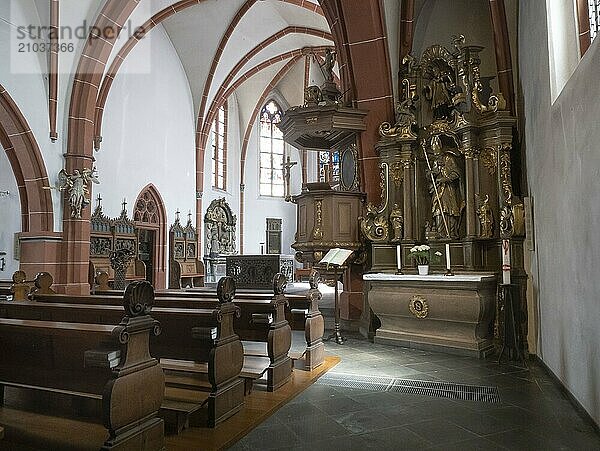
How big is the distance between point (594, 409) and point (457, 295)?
2752mm

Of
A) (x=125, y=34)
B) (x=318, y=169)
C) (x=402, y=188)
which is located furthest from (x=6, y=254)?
(x=318, y=169)

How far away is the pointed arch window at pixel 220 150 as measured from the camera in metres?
18.5

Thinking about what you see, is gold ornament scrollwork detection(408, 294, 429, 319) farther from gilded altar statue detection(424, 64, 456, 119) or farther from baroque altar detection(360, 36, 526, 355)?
gilded altar statue detection(424, 64, 456, 119)

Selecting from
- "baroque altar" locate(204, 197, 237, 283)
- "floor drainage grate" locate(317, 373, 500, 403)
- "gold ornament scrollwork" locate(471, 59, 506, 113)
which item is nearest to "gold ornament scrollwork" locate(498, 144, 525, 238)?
"gold ornament scrollwork" locate(471, 59, 506, 113)

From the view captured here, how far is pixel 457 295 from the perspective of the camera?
6.38 m

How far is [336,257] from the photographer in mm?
7234

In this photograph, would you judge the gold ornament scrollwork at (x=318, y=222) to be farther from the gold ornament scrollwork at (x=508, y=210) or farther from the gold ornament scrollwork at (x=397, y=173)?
the gold ornament scrollwork at (x=508, y=210)

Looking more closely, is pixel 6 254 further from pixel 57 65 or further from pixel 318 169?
pixel 318 169

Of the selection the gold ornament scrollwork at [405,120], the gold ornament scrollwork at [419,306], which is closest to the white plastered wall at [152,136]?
the gold ornament scrollwork at [405,120]

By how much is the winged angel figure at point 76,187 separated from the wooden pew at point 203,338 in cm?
664

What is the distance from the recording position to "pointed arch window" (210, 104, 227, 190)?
60.7 feet

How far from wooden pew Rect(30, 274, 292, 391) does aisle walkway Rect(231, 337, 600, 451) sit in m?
0.35

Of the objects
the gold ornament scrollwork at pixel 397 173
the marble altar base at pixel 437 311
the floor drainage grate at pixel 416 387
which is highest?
the gold ornament scrollwork at pixel 397 173

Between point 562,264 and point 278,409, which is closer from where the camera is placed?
point 278,409
